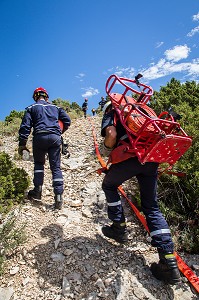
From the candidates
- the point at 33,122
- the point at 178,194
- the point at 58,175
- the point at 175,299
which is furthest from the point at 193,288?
the point at 33,122

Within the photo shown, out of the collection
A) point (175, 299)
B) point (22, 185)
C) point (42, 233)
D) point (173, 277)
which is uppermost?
point (22, 185)

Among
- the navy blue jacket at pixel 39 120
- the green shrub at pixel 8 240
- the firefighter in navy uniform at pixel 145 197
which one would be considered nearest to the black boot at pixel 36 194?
the navy blue jacket at pixel 39 120

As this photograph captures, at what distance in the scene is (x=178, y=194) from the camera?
4535mm

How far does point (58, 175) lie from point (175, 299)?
2.84 meters

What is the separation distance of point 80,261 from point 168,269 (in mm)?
1184

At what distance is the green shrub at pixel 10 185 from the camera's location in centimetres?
464

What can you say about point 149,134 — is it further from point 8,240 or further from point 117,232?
point 8,240

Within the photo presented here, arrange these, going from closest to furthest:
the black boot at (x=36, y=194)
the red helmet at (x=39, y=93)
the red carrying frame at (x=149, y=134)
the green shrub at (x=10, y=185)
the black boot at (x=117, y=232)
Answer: the red carrying frame at (x=149, y=134), the black boot at (x=117, y=232), the green shrub at (x=10, y=185), the black boot at (x=36, y=194), the red helmet at (x=39, y=93)

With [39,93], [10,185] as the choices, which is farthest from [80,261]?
[39,93]

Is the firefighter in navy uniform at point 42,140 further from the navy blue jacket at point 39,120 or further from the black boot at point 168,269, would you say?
the black boot at point 168,269

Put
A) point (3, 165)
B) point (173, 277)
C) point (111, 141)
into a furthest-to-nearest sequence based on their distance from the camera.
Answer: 1. point (3, 165)
2. point (111, 141)
3. point (173, 277)

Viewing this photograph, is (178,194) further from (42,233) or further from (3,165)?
(3,165)

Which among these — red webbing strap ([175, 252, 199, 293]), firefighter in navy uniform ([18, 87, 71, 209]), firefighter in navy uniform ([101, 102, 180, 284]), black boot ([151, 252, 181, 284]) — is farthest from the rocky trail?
firefighter in navy uniform ([18, 87, 71, 209])

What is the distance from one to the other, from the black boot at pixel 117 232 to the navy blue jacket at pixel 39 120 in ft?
7.27
